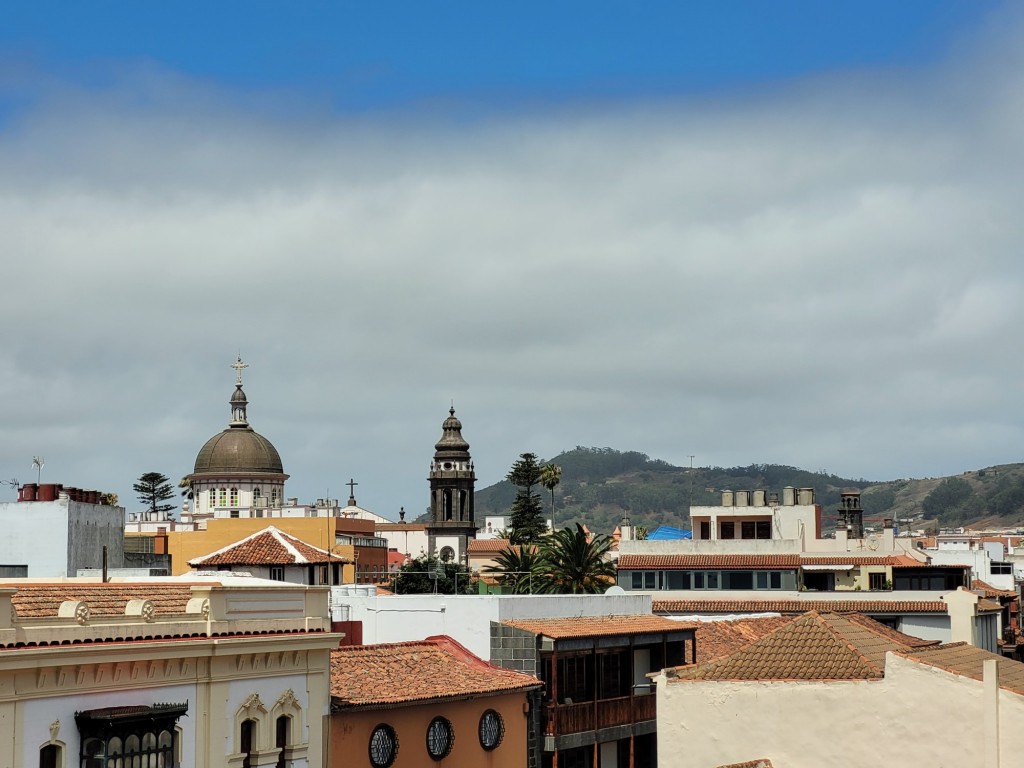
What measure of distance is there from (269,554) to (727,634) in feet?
54.8

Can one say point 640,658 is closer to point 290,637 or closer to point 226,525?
point 290,637

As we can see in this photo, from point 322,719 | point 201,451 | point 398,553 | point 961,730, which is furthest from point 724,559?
point 398,553

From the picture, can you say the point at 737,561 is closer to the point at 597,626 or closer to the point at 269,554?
the point at 269,554

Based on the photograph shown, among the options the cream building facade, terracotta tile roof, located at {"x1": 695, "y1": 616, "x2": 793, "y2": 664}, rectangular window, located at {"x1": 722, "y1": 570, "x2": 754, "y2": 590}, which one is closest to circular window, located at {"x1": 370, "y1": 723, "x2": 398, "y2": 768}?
the cream building facade

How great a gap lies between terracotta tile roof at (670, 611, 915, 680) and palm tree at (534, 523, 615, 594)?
38.7m

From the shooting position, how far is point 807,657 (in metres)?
27.7

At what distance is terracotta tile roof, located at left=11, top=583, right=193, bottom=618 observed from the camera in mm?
26156

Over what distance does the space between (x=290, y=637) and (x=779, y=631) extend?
30.7 feet

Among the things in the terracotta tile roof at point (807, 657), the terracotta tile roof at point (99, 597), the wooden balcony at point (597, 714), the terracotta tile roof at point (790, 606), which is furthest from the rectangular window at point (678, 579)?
the terracotta tile roof at point (99, 597)

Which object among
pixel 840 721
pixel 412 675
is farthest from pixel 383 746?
pixel 840 721

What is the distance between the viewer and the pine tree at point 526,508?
457ft

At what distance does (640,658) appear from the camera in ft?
154

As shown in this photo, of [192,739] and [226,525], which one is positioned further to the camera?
[226,525]

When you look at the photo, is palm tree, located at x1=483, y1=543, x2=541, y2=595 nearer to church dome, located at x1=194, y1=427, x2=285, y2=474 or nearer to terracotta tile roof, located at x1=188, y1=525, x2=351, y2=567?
terracotta tile roof, located at x1=188, y1=525, x2=351, y2=567
